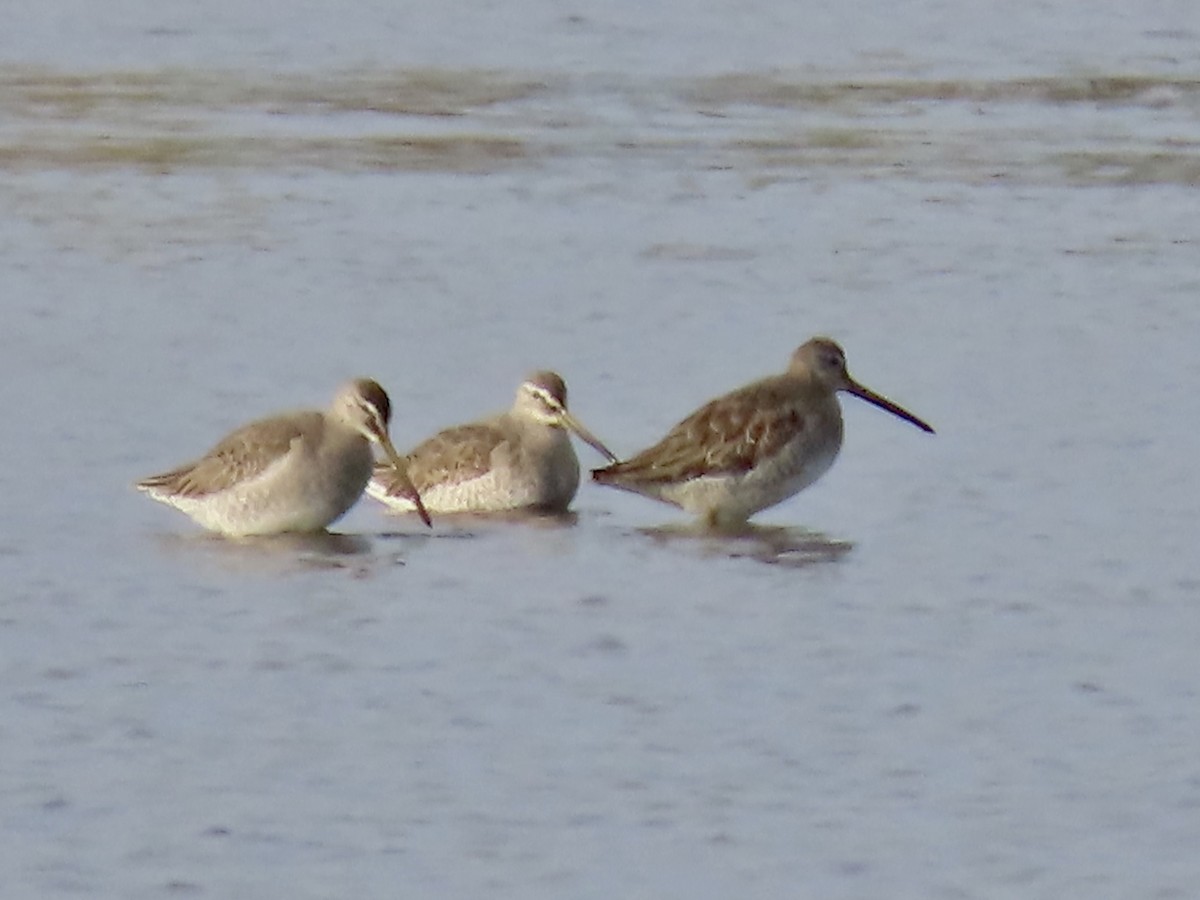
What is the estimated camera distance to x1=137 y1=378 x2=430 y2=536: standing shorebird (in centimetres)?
979

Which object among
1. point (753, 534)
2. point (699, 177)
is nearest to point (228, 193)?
point (699, 177)

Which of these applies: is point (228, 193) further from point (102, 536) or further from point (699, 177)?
point (102, 536)

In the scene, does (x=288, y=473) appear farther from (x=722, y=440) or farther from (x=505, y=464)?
(x=722, y=440)

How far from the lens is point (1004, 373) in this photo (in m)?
12.0

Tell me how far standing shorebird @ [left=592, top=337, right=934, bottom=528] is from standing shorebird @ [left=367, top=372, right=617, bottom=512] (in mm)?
242

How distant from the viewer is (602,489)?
439 inches

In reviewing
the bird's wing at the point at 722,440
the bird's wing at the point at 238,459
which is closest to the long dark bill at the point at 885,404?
the bird's wing at the point at 722,440

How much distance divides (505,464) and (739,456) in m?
0.81

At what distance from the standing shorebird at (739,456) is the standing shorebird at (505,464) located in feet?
0.79

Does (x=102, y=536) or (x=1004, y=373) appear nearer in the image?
(x=102, y=536)

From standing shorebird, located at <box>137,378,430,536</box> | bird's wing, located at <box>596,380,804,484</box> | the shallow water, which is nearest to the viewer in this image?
the shallow water

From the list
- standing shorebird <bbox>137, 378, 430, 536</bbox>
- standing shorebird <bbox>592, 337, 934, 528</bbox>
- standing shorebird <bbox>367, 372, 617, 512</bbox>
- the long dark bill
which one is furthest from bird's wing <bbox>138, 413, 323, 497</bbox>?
the long dark bill

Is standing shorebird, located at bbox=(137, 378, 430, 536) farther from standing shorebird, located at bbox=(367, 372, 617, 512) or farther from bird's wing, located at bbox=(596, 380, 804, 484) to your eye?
bird's wing, located at bbox=(596, 380, 804, 484)

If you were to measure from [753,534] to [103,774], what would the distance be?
3605 millimetres
